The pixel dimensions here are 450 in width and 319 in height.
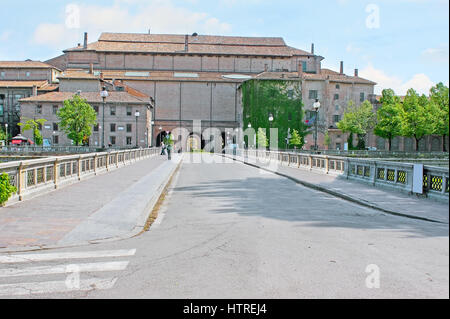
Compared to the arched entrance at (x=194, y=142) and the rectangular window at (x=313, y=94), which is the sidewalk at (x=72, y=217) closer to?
the rectangular window at (x=313, y=94)

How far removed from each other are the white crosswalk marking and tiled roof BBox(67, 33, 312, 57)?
10251 centimetres

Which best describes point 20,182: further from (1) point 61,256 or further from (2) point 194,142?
(2) point 194,142

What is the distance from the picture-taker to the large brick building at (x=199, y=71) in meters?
98.4

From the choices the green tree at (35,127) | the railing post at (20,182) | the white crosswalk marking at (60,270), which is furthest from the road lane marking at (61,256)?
the green tree at (35,127)

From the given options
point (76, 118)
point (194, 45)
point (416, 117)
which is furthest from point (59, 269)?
point (194, 45)

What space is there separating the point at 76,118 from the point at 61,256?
7728 cm

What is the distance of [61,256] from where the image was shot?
705cm

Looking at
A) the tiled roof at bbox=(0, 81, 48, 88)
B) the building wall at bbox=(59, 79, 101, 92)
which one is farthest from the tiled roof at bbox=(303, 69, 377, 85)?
the tiled roof at bbox=(0, 81, 48, 88)

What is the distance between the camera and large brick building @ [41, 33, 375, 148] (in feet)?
323

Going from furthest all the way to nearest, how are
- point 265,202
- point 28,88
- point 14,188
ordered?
1. point 28,88
2. point 265,202
3. point 14,188
